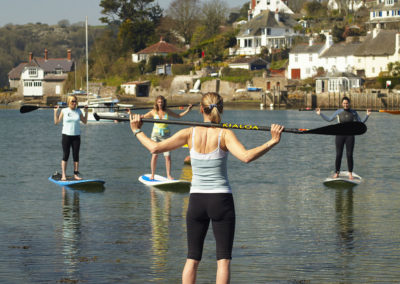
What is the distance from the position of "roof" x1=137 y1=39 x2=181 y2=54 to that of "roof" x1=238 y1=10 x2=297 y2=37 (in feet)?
41.1

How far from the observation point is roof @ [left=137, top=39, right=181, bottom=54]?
435 feet

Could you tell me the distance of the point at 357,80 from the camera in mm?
101500

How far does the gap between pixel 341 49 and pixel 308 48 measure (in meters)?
5.14

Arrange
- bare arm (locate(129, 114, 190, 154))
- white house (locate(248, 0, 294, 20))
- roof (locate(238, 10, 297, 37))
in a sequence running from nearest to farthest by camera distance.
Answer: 1. bare arm (locate(129, 114, 190, 154))
2. roof (locate(238, 10, 297, 37))
3. white house (locate(248, 0, 294, 20))

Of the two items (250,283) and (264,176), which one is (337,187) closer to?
(264,176)

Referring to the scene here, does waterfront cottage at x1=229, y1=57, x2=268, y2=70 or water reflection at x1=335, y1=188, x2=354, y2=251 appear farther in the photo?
waterfront cottage at x1=229, y1=57, x2=268, y2=70

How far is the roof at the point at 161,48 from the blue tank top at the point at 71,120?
116 m

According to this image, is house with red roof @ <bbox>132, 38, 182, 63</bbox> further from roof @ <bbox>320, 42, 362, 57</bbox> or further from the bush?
roof @ <bbox>320, 42, 362, 57</bbox>

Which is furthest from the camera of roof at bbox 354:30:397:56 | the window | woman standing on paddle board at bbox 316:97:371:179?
the window

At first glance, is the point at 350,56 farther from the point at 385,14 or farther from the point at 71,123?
the point at 71,123

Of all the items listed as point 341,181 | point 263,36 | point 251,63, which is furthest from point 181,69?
point 341,181

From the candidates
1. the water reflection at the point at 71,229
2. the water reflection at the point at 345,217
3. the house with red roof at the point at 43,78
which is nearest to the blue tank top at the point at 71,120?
the water reflection at the point at 71,229

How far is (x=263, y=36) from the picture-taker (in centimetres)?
12800

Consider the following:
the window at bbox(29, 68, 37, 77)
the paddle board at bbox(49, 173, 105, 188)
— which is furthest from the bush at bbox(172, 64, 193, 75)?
the paddle board at bbox(49, 173, 105, 188)
